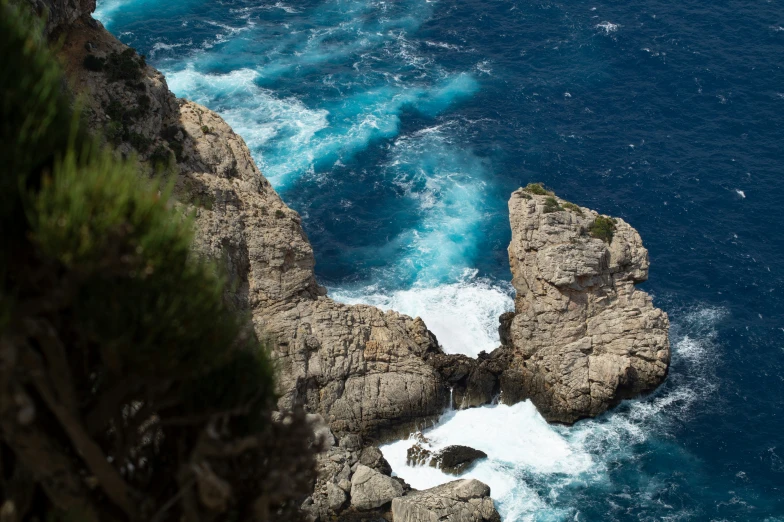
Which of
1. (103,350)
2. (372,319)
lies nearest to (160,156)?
(372,319)

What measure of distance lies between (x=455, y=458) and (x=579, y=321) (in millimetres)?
15052

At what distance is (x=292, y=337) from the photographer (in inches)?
2303

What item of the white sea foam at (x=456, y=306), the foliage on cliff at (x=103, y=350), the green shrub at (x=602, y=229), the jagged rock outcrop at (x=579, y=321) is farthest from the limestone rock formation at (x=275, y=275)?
the foliage on cliff at (x=103, y=350)

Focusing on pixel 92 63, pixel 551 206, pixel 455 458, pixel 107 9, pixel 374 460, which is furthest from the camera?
pixel 107 9

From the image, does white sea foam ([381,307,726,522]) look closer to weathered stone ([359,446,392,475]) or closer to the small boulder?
the small boulder

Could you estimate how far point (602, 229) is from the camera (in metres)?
65.6

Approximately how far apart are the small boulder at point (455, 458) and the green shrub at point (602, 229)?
19.7 m

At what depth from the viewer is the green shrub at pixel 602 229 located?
6556 centimetres

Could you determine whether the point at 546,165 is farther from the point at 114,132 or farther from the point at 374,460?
the point at 114,132

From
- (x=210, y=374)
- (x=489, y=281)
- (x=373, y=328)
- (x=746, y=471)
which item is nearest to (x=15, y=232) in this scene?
(x=210, y=374)

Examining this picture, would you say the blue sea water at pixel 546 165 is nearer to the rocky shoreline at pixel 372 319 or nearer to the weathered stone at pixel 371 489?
the rocky shoreline at pixel 372 319

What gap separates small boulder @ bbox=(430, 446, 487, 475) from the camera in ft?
196

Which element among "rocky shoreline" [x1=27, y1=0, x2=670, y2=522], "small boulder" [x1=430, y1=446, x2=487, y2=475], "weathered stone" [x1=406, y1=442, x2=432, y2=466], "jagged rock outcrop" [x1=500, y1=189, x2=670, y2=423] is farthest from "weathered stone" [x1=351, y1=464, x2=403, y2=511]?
"jagged rock outcrop" [x1=500, y1=189, x2=670, y2=423]

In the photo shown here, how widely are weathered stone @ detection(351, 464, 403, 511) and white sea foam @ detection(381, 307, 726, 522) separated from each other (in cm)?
424
